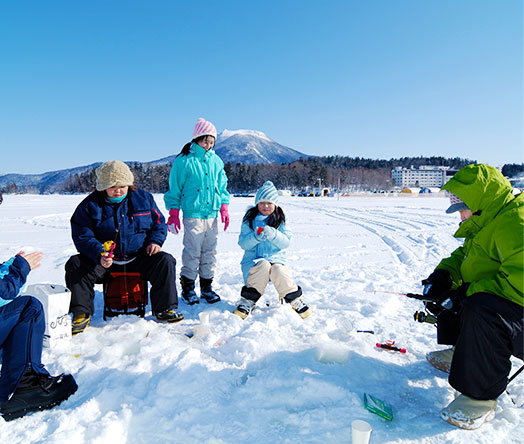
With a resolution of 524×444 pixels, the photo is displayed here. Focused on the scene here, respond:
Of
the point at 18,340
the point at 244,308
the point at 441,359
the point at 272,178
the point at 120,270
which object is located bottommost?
the point at 441,359

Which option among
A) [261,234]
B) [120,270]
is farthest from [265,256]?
[120,270]

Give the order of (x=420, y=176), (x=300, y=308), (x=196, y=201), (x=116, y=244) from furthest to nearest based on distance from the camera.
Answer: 1. (x=420, y=176)
2. (x=196, y=201)
3. (x=300, y=308)
4. (x=116, y=244)

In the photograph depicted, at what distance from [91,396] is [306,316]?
6.61 ft

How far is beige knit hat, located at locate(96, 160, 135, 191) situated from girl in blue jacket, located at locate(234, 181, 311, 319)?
1324 millimetres

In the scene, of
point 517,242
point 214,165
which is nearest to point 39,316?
point 214,165

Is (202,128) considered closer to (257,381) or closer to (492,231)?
(257,381)

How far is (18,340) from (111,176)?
1.63 metres

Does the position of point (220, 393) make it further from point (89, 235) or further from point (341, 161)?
point (341, 161)

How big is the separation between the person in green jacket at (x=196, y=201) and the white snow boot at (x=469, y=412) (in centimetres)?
263

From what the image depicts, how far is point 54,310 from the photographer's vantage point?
2.74 metres

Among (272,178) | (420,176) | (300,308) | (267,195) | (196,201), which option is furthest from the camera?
(420,176)

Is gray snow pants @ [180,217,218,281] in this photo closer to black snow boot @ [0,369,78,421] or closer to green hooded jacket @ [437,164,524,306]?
black snow boot @ [0,369,78,421]

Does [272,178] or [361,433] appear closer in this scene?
[361,433]

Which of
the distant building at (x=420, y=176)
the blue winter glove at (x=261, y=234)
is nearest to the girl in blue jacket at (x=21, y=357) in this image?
the blue winter glove at (x=261, y=234)
